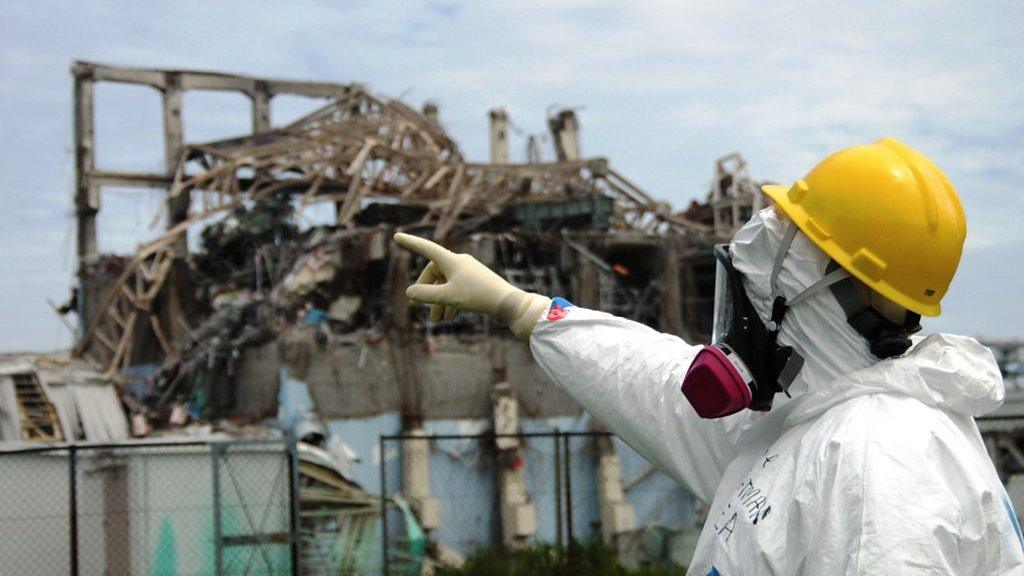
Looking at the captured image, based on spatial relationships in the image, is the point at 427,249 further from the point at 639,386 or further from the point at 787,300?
the point at 787,300

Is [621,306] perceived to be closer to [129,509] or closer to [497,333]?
[497,333]

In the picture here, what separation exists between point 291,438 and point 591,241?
8.49m

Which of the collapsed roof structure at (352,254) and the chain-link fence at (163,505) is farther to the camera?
the collapsed roof structure at (352,254)

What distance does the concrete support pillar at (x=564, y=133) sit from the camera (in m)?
21.8

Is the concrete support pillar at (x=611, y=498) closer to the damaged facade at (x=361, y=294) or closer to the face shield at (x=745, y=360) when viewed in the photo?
the damaged facade at (x=361, y=294)

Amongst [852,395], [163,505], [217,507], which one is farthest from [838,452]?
[163,505]

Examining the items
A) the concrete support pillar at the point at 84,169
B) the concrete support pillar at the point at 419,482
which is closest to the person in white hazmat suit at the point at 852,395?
the concrete support pillar at the point at 419,482

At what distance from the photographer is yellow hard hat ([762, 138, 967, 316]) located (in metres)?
2.12

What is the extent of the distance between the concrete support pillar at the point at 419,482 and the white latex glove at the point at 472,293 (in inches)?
492

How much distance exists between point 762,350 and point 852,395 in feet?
0.65

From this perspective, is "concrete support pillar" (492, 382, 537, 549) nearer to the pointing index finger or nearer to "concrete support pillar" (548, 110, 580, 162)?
"concrete support pillar" (548, 110, 580, 162)

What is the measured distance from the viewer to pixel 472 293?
2691 millimetres

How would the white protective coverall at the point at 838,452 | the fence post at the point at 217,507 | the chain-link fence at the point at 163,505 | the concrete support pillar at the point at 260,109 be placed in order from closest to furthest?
the white protective coverall at the point at 838,452 → the fence post at the point at 217,507 → the chain-link fence at the point at 163,505 → the concrete support pillar at the point at 260,109

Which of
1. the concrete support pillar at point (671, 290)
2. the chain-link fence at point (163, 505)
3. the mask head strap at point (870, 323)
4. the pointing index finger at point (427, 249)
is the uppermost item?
the pointing index finger at point (427, 249)
